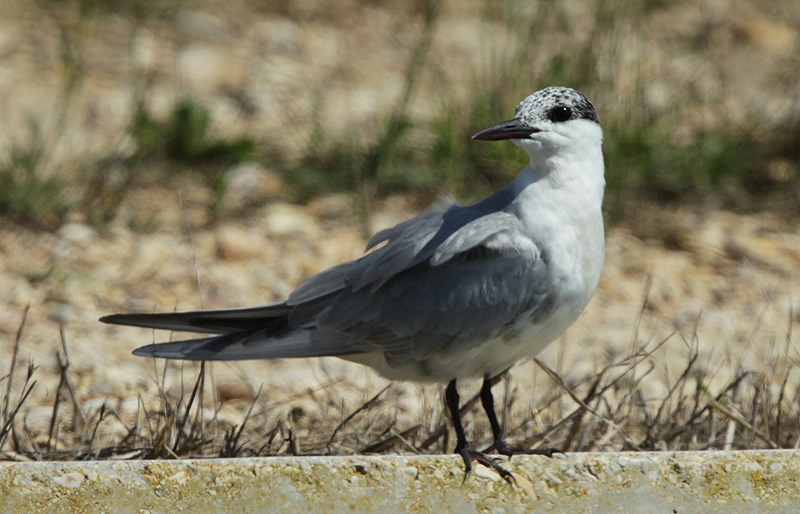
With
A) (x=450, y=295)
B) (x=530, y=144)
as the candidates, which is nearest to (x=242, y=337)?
(x=450, y=295)

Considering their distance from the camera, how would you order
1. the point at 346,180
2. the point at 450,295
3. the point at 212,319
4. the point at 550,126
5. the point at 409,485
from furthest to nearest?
the point at 346,180 < the point at 212,319 < the point at 450,295 < the point at 550,126 < the point at 409,485

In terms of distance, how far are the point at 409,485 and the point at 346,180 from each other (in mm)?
3322

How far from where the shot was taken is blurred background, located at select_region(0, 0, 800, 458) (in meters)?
3.99

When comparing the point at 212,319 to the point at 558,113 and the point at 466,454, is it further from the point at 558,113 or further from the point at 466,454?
the point at 558,113

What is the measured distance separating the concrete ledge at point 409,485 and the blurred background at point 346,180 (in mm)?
700

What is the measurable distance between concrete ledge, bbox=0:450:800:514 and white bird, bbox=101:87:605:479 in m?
0.25

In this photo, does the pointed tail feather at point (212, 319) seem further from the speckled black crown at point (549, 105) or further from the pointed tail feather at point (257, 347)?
the speckled black crown at point (549, 105)

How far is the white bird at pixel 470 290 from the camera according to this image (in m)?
2.88

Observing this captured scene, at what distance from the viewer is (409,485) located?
242 centimetres

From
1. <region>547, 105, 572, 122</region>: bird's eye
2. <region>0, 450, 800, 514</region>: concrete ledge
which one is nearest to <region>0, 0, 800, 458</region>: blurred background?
<region>0, 450, 800, 514</region>: concrete ledge

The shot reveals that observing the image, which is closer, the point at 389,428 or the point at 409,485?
the point at 409,485

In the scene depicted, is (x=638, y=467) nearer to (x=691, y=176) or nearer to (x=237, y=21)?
(x=691, y=176)

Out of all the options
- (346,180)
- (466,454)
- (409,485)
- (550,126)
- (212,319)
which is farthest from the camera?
(346,180)

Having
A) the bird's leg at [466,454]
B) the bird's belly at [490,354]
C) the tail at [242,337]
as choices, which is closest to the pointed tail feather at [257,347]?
the tail at [242,337]
